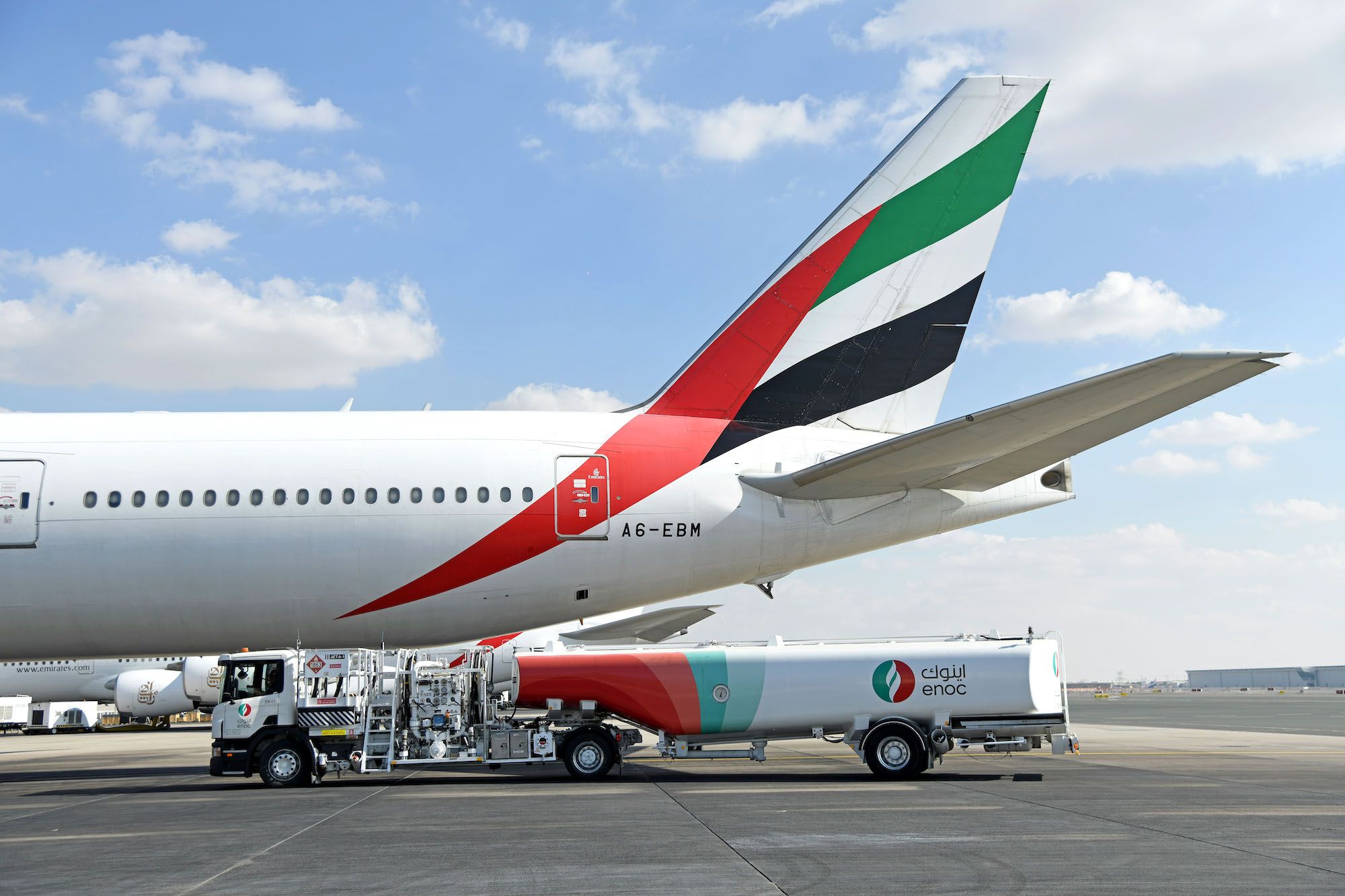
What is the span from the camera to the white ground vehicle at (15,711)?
5012 centimetres

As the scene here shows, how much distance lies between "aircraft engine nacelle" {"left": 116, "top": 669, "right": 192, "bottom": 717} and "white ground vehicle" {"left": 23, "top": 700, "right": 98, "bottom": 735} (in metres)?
11.5

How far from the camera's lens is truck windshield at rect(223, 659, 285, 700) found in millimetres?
17594

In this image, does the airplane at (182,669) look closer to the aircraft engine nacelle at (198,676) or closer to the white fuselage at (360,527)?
the aircraft engine nacelle at (198,676)

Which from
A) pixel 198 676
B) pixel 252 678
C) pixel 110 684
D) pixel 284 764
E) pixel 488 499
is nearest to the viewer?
pixel 488 499

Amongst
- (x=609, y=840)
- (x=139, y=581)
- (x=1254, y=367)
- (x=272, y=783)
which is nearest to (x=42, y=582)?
(x=139, y=581)

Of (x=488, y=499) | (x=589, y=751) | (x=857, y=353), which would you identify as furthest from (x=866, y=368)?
(x=589, y=751)

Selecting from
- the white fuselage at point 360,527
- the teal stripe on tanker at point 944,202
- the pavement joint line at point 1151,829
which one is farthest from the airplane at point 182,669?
the teal stripe on tanker at point 944,202

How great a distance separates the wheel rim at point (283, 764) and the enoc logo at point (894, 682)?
9.43 metres

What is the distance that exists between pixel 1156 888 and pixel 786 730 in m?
10.3

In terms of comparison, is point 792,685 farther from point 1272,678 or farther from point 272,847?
point 1272,678

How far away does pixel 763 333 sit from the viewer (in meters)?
19.3

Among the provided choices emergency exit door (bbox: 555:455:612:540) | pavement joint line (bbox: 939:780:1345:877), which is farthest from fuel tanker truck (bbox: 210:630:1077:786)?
emergency exit door (bbox: 555:455:612:540)

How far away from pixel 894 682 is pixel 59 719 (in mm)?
47139

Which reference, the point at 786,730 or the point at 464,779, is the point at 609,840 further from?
the point at 464,779
